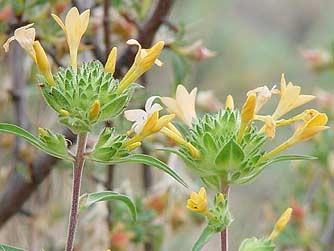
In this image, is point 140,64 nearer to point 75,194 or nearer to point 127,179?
point 75,194

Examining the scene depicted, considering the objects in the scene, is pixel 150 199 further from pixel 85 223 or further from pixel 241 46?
pixel 241 46

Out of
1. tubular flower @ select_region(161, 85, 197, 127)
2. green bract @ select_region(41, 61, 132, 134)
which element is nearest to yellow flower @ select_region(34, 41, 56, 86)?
green bract @ select_region(41, 61, 132, 134)

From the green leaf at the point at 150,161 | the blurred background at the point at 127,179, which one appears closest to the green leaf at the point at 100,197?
the green leaf at the point at 150,161

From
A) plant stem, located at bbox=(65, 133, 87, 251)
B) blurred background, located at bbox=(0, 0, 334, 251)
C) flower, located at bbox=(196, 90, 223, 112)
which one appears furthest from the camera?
flower, located at bbox=(196, 90, 223, 112)

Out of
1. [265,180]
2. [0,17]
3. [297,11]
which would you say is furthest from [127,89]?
[297,11]

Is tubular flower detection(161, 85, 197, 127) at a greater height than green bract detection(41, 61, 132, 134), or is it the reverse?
tubular flower detection(161, 85, 197, 127)

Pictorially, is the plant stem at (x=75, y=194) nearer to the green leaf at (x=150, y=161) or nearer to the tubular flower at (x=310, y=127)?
the green leaf at (x=150, y=161)

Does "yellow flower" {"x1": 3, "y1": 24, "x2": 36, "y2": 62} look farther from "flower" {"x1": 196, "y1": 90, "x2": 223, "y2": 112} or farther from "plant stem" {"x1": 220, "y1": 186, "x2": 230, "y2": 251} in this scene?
"flower" {"x1": 196, "y1": 90, "x2": 223, "y2": 112}
